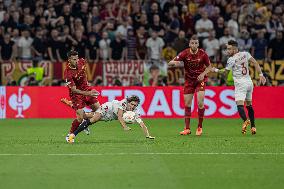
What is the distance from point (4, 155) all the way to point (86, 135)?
4891mm

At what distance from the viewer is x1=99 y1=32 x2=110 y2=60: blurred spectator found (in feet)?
89.4

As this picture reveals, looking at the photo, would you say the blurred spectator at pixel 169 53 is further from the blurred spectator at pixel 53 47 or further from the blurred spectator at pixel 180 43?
the blurred spectator at pixel 53 47

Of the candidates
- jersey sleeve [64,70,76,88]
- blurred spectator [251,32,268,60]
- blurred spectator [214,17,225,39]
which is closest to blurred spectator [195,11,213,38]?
blurred spectator [214,17,225,39]

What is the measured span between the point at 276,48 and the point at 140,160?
15227mm

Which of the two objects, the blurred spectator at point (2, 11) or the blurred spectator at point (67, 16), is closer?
the blurred spectator at point (67, 16)

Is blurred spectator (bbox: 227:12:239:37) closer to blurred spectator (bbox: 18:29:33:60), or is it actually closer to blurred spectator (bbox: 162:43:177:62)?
blurred spectator (bbox: 162:43:177:62)

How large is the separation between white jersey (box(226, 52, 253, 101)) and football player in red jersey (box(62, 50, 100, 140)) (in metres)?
3.66

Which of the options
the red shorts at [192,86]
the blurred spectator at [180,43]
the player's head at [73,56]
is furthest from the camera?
the blurred spectator at [180,43]

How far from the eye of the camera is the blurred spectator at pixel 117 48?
89.5 feet

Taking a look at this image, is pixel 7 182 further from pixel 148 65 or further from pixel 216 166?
pixel 148 65

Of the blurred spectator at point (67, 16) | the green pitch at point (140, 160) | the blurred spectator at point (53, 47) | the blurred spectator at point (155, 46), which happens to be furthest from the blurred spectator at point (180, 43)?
the green pitch at point (140, 160)

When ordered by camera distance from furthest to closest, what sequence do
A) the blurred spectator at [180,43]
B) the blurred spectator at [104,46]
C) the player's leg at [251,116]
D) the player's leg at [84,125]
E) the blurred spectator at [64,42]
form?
the blurred spectator at [104,46]
the blurred spectator at [64,42]
the blurred spectator at [180,43]
the player's leg at [251,116]
the player's leg at [84,125]

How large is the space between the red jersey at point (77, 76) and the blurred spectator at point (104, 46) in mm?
9781

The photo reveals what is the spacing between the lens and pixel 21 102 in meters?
25.9
